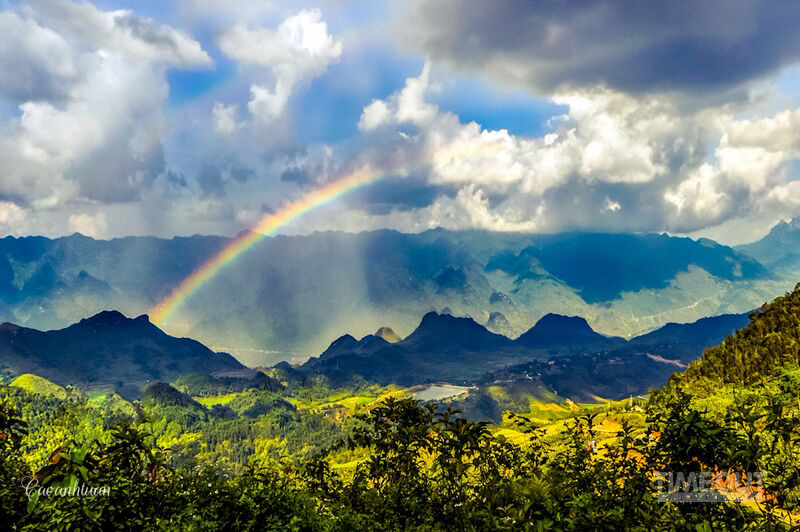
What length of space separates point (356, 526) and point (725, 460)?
40.1ft

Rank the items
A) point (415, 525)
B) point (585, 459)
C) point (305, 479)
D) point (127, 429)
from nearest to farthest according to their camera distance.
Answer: point (127, 429) → point (415, 525) → point (585, 459) → point (305, 479)

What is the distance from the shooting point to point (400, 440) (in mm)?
23047

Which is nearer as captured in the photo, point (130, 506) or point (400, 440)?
point (130, 506)

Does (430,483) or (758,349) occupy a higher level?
(758,349)

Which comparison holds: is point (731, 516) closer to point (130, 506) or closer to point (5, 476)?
point (130, 506)

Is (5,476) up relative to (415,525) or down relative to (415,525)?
up

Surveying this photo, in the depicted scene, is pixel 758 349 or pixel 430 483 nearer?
pixel 430 483

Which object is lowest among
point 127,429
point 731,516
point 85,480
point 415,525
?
point 415,525

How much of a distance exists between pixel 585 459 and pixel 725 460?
7393 millimetres

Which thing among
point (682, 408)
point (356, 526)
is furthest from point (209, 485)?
point (682, 408)

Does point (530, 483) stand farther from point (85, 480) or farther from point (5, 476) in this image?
point (5, 476)

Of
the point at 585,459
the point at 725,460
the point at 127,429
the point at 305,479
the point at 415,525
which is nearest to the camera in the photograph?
the point at 725,460

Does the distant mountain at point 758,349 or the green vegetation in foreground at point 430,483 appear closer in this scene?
the green vegetation in foreground at point 430,483

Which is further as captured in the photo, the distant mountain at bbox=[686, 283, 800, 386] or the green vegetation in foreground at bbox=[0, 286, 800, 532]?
the distant mountain at bbox=[686, 283, 800, 386]
